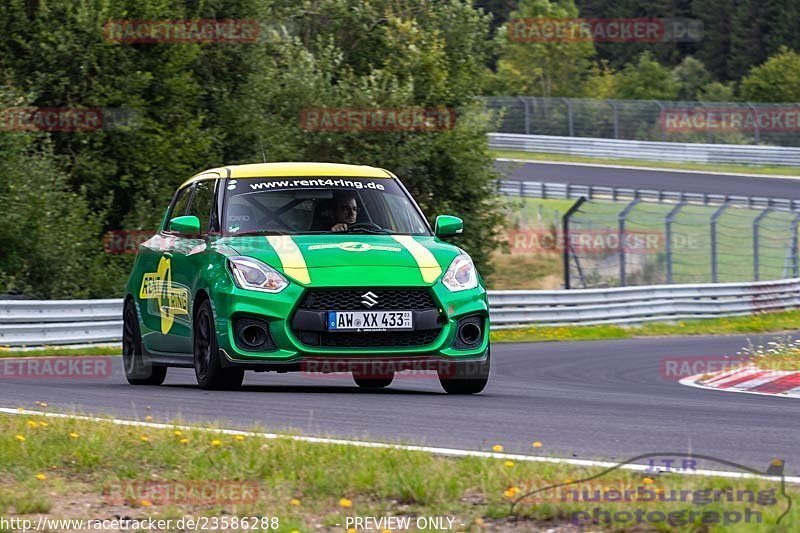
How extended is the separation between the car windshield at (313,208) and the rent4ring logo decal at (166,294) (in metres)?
0.64

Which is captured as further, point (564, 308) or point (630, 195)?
point (630, 195)

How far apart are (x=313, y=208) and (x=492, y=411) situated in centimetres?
256

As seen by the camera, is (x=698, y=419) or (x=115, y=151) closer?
(x=698, y=419)

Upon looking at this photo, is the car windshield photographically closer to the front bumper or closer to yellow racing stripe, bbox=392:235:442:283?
yellow racing stripe, bbox=392:235:442:283

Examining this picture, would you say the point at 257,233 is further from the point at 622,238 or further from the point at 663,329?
the point at 622,238

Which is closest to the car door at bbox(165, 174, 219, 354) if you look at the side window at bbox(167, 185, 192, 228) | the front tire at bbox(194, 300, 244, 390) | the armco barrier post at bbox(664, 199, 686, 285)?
the front tire at bbox(194, 300, 244, 390)

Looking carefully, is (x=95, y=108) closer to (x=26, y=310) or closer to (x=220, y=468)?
(x=26, y=310)

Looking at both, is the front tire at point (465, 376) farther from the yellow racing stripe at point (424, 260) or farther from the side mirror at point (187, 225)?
the side mirror at point (187, 225)

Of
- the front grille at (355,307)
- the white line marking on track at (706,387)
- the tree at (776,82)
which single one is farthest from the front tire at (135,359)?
the tree at (776,82)

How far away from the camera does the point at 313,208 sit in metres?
10.4

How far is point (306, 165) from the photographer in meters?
10.9

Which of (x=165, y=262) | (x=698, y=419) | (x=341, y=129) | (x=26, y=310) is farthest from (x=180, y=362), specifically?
(x=341, y=129)

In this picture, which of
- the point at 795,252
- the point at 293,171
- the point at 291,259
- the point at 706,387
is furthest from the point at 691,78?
the point at 291,259

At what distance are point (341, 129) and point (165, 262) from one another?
1892cm
